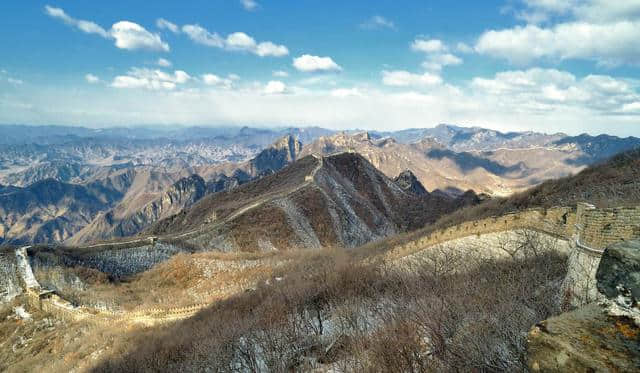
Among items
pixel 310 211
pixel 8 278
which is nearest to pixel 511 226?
pixel 8 278

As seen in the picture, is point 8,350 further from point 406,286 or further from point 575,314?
point 575,314

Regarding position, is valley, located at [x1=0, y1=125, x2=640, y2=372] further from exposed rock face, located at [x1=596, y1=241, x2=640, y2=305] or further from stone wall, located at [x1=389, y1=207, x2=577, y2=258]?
exposed rock face, located at [x1=596, y1=241, x2=640, y2=305]

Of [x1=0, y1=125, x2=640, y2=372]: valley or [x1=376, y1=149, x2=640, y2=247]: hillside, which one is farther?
[x1=376, y1=149, x2=640, y2=247]: hillside

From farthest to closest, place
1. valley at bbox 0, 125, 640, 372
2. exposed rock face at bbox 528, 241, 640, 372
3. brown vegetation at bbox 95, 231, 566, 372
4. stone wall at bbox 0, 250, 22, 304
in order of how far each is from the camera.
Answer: stone wall at bbox 0, 250, 22, 304 → valley at bbox 0, 125, 640, 372 → brown vegetation at bbox 95, 231, 566, 372 → exposed rock face at bbox 528, 241, 640, 372

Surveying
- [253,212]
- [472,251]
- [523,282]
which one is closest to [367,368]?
[523,282]

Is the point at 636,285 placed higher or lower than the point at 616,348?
higher

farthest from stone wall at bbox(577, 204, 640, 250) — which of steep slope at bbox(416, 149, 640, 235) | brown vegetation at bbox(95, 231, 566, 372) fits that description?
steep slope at bbox(416, 149, 640, 235)
